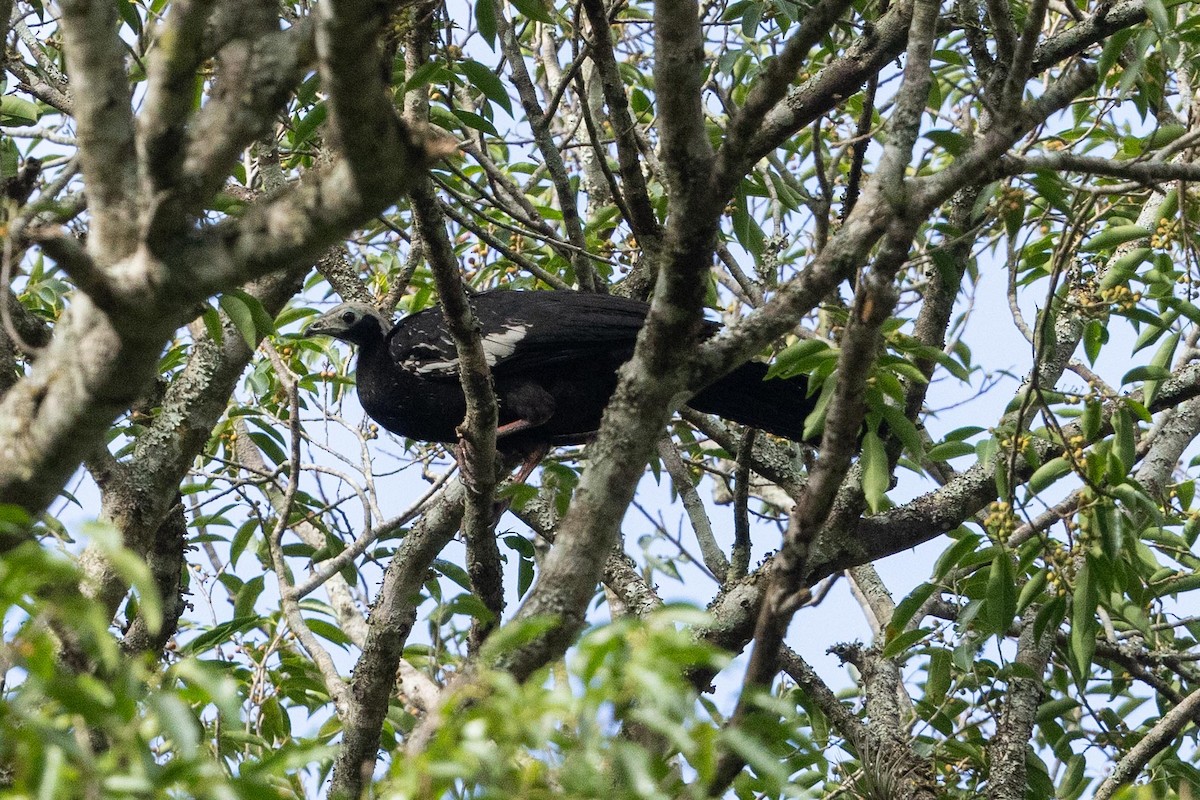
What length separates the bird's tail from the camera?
5.68m

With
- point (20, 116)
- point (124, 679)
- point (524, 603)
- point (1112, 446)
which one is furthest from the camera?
point (20, 116)

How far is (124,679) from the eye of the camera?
1.79 m

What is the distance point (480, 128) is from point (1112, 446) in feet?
8.15

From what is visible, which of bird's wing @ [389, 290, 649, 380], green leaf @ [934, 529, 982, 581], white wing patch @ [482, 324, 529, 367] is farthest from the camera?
white wing patch @ [482, 324, 529, 367]

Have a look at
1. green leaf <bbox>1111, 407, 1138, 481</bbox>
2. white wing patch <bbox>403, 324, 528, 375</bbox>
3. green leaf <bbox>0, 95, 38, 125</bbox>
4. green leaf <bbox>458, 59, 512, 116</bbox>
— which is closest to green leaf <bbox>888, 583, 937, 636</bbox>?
green leaf <bbox>1111, 407, 1138, 481</bbox>

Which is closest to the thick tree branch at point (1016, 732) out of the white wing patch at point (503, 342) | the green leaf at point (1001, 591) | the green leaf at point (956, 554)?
the green leaf at point (956, 554)

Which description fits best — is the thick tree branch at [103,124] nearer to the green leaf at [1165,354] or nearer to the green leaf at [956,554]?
the green leaf at [956,554]

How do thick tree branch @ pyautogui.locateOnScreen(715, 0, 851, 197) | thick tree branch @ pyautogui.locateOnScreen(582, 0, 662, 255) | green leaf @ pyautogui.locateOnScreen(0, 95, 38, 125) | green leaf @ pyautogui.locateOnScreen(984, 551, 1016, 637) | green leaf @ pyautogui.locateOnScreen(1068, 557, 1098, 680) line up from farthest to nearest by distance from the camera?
green leaf @ pyautogui.locateOnScreen(0, 95, 38, 125) → thick tree branch @ pyautogui.locateOnScreen(582, 0, 662, 255) → green leaf @ pyautogui.locateOnScreen(984, 551, 1016, 637) → green leaf @ pyautogui.locateOnScreen(1068, 557, 1098, 680) → thick tree branch @ pyautogui.locateOnScreen(715, 0, 851, 197)

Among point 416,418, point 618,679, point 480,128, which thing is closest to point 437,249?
point 480,128

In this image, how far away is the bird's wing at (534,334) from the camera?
5.84 metres

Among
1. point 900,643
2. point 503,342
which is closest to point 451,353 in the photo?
point 503,342

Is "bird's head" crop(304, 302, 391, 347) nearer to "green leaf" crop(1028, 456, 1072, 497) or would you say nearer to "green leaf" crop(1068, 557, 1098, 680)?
"green leaf" crop(1028, 456, 1072, 497)

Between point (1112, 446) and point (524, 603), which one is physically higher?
point (1112, 446)

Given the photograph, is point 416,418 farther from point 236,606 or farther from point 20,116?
point 20,116
